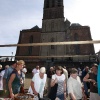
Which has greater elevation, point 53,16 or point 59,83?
point 53,16

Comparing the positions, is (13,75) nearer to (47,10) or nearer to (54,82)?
(54,82)

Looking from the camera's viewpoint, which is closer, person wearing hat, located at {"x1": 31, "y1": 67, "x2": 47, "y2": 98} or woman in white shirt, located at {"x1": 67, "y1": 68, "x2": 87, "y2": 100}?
woman in white shirt, located at {"x1": 67, "y1": 68, "x2": 87, "y2": 100}

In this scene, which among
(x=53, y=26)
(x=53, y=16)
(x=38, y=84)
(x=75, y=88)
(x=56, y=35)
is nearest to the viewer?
(x=75, y=88)

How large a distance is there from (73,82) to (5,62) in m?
31.3

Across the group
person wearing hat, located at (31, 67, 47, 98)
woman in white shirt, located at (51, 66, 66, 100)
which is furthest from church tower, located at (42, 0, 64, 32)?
person wearing hat, located at (31, 67, 47, 98)

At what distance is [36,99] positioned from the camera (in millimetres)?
4219

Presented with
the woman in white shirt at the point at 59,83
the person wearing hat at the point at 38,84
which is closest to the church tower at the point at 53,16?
the woman in white shirt at the point at 59,83

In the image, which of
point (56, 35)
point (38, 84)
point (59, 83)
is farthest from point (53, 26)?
point (38, 84)

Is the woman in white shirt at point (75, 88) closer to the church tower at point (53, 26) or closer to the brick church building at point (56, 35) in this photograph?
the brick church building at point (56, 35)

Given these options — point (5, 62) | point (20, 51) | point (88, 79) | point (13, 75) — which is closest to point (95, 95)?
point (88, 79)

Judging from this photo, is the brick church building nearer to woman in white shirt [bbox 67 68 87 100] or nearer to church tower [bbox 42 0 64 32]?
church tower [bbox 42 0 64 32]

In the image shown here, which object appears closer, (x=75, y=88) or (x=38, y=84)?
(x=75, y=88)

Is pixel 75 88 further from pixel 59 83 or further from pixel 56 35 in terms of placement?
pixel 56 35

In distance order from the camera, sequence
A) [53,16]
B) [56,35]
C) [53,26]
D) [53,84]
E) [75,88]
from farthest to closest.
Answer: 1. [53,16]
2. [53,26]
3. [56,35]
4. [53,84]
5. [75,88]
